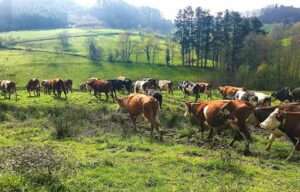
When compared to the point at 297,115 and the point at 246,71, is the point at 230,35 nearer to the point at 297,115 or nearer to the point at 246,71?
the point at 246,71

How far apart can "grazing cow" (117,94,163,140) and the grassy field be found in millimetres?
736

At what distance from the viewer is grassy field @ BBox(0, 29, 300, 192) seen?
464 inches

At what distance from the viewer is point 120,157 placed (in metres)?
15.4

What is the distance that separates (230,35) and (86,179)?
314 ft

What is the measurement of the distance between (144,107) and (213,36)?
88.3 m

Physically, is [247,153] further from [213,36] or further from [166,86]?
[213,36]

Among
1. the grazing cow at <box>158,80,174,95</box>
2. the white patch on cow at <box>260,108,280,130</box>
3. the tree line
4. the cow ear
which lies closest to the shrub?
the white patch on cow at <box>260,108,280,130</box>

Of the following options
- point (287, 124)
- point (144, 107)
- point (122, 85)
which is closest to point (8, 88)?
point (122, 85)

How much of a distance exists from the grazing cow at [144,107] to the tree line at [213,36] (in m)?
73.3

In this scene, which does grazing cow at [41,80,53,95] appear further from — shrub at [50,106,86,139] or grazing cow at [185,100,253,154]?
grazing cow at [185,100,253,154]

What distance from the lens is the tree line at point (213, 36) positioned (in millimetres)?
100375

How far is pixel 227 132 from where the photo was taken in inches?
874

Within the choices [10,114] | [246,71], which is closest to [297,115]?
[10,114]

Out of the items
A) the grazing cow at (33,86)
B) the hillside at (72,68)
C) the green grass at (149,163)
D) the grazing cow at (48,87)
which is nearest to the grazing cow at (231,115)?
the green grass at (149,163)
